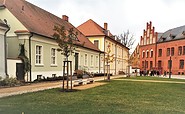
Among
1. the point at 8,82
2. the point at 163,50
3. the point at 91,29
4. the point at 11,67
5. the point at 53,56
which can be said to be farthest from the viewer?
the point at 163,50

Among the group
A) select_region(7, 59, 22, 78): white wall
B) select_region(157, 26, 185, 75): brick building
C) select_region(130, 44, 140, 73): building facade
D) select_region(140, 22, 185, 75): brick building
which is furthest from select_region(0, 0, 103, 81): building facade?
select_region(157, 26, 185, 75): brick building

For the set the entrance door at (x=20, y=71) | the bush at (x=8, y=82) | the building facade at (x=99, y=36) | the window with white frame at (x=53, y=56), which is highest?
the building facade at (x=99, y=36)

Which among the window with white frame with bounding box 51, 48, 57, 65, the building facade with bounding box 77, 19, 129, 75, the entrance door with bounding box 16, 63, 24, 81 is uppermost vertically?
the building facade with bounding box 77, 19, 129, 75

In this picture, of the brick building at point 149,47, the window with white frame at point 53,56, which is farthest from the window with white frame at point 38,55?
the brick building at point 149,47

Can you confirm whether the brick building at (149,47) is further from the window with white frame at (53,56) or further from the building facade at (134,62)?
the window with white frame at (53,56)

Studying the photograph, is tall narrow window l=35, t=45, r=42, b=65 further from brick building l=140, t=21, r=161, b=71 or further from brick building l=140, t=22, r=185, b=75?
brick building l=140, t=21, r=161, b=71

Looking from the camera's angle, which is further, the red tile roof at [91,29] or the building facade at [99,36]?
the red tile roof at [91,29]

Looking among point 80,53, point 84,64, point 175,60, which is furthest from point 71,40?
point 175,60

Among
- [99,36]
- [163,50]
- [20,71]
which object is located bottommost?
[20,71]

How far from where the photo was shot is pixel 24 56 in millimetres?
17672

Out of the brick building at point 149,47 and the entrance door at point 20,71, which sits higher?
the brick building at point 149,47

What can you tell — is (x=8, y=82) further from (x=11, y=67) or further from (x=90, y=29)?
(x=90, y=29)

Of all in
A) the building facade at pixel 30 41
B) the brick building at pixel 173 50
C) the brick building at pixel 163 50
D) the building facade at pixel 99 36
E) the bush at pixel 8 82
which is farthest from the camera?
the brick building at pixel 163 50

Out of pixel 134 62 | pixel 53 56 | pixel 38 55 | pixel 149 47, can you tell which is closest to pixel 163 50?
pixel 149 47
